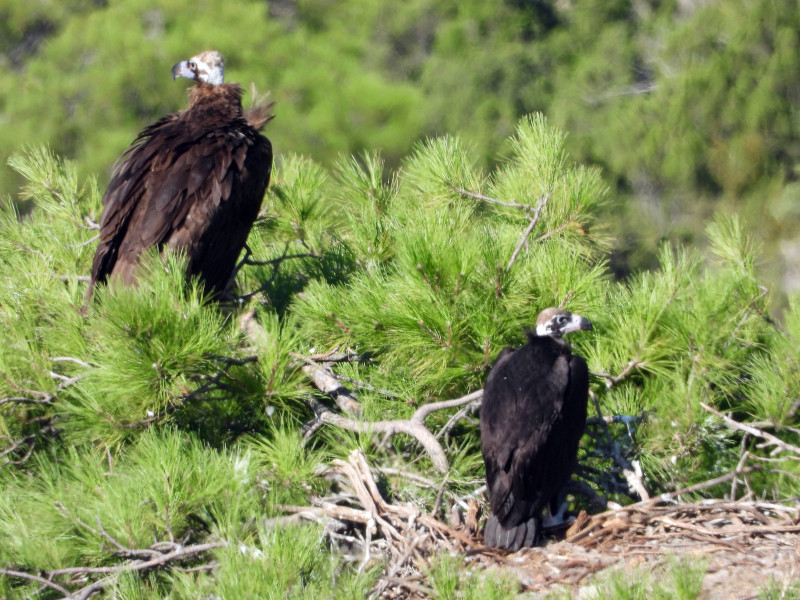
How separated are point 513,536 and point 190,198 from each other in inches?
61.4

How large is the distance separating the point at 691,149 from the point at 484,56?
12.2 ft

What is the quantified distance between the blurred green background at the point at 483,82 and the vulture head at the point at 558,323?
7.05 m

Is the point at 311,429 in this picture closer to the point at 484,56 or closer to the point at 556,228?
the point at 556,228

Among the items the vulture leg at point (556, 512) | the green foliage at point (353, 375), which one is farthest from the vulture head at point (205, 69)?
the vulture leg at point (556, 512)

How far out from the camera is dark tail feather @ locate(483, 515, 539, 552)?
8.53ft

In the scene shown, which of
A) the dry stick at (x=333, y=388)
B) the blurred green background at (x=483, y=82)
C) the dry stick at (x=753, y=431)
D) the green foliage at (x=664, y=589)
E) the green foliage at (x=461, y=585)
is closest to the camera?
the green foliage at (x=664, y=589)

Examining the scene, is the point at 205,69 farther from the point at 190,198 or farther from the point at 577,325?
the point at 577,325

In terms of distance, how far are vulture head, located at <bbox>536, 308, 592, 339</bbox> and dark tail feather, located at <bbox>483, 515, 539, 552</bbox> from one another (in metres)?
0.53

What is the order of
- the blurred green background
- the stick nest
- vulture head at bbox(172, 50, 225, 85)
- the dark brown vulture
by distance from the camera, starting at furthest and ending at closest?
the blurred green background
vulture head at bbox(172, 50, 225, 85)
the dark brown vulture
the stick nest

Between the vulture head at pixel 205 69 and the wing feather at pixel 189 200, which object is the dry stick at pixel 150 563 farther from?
the vulture head at pixel 205 69

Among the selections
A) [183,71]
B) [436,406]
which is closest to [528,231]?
[436,406]

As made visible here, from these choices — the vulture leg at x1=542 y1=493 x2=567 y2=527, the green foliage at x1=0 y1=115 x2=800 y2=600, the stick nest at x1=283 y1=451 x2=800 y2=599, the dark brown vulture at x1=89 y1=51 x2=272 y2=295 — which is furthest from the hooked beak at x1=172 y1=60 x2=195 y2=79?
the vulture leg at x1=542 y1=493 x2=567 y2=527

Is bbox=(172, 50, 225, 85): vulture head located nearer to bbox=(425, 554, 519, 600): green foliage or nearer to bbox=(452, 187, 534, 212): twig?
bbox=(452, 187, 534, 212): twig

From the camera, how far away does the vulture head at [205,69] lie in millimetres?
3938
